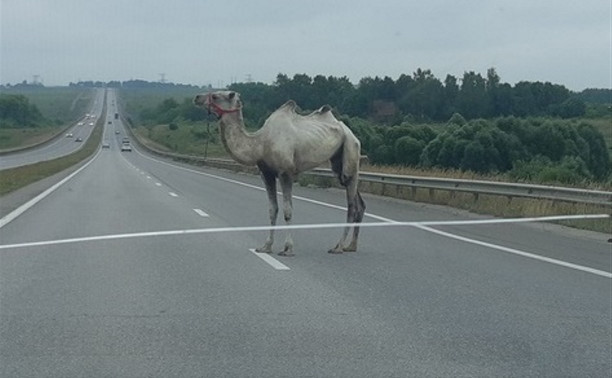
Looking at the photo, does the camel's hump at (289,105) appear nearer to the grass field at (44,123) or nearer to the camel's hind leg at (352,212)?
the camel's hind leg at (352,212)

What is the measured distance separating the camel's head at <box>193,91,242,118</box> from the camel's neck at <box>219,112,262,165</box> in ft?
0.24

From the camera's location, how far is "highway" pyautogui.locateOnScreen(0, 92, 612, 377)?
24.0 ft

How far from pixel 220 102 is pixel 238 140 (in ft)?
1.80

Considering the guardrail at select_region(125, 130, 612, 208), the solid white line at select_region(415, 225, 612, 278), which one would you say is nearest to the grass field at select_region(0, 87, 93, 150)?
the guardrail at select_region(125, 130, 612, 208)

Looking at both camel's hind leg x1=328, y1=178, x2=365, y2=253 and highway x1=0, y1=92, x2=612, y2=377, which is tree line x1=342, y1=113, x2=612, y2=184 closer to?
highway x1=0, y1=92, x2=612, y2=377

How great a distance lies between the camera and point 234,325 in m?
8.62

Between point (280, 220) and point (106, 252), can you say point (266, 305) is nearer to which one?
point (106, 252)

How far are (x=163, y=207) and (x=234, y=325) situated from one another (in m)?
15.8

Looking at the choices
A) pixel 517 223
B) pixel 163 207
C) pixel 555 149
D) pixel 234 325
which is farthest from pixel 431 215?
pixel 555 149

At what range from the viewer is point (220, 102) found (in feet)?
42.8

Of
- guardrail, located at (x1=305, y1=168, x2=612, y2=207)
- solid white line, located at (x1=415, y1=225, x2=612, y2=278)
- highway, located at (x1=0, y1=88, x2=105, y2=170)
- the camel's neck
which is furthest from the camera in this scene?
highway, located at (x1=0, y1=88, x2=105, y2=170)

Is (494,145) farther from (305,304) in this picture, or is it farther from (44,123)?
(44,123)

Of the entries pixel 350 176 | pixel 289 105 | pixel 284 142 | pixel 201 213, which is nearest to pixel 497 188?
pixel 201 213

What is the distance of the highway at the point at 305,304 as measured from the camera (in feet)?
24.0
